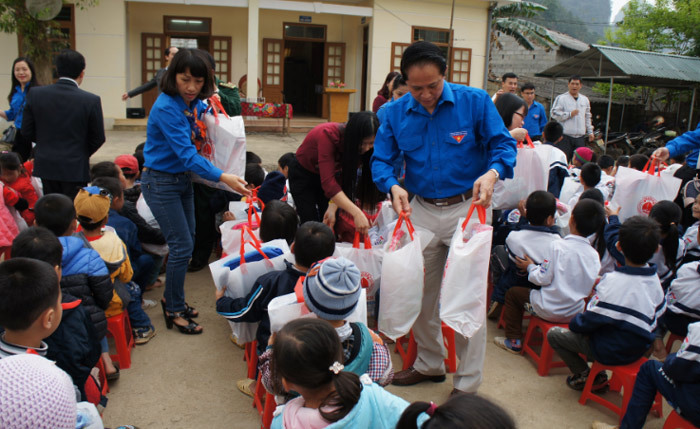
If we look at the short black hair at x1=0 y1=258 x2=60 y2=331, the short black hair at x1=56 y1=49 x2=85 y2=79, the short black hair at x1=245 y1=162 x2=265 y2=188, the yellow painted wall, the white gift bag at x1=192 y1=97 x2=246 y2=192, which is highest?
the yellow painted wall

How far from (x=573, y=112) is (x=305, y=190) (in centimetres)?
612

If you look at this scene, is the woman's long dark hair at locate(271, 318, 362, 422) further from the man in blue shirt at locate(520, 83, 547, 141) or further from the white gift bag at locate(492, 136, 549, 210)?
the man in blue shirt at locate(520, 83, 547, 141)

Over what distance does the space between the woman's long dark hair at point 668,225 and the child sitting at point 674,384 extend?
1325 mm

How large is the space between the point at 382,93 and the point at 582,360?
3.40 metres

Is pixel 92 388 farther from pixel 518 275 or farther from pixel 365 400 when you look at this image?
pixel 518 275

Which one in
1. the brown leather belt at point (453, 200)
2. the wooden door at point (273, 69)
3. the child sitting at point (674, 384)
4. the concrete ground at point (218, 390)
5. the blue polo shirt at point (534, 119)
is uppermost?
the wooden door at point (273, 69)

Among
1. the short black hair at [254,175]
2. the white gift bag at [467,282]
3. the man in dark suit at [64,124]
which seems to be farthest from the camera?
the short black hair at [254,175]

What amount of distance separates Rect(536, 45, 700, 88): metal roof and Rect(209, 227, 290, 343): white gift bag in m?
11.3

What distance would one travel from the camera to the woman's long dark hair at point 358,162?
3.14 metres

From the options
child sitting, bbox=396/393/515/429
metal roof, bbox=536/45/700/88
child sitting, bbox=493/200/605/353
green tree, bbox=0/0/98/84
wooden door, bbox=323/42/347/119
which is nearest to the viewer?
child sitting, bbox=396/393/515/429

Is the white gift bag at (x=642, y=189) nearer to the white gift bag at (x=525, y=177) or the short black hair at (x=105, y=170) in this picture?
the white gift bag at (x=525, y=177)

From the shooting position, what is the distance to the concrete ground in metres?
2.66

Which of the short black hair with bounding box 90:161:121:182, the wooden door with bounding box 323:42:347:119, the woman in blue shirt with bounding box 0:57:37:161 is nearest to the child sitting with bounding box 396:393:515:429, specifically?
the short black hair with bounding box 90:161:121:182

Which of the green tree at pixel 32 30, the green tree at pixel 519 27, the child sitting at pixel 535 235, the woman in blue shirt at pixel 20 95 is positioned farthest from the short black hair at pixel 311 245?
the green tree at pixel 519 27
